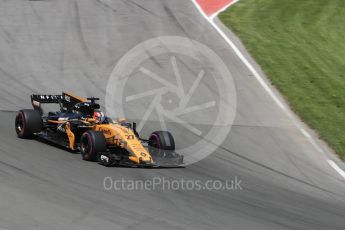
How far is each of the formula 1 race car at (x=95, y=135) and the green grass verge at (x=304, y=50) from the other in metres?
4.58

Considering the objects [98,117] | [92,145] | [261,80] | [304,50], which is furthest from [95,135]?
[304,50]

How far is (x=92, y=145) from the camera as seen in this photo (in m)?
12.2

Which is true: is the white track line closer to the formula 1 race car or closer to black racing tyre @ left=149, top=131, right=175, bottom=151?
black racing tyre @ left=149, top=131, right=175, bottom=151

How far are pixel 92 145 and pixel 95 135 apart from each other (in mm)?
223

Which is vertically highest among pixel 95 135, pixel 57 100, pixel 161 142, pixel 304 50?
pixel 304 50

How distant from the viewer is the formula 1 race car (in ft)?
40.4

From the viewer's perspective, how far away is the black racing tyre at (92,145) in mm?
12250

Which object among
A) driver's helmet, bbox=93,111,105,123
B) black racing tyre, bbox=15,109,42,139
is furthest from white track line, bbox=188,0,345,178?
black racing tyre, bbox=15,109,42,139

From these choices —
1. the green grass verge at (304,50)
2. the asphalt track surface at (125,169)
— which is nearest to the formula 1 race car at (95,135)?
the asphalt track surface at (125,169)

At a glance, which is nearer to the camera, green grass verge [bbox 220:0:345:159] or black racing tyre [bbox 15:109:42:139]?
black racing tyre [bbox 15:109:42:139]

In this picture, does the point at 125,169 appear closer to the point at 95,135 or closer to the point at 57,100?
the point at 95,135

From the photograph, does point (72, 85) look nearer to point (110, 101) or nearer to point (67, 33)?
point (110, 101)

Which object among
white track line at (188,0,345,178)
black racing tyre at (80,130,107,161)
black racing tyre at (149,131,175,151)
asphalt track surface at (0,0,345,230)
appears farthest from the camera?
white track line at (188,0,345,178)

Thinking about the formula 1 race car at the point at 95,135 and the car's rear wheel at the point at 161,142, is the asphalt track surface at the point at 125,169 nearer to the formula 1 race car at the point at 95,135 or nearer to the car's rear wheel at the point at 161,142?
the formula 1 race car at the point at 95,135
